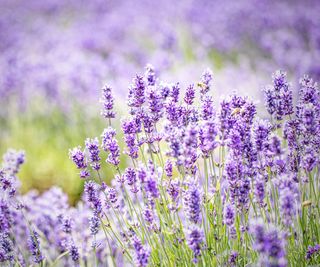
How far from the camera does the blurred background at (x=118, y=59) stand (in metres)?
5.52

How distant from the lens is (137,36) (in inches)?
404

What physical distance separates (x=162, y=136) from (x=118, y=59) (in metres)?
4.77

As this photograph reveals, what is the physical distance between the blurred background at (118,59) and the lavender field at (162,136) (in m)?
0.03

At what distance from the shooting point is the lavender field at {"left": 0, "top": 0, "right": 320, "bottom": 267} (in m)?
2.09

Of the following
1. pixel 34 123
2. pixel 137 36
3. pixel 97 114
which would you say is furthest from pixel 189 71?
pixel 137 36

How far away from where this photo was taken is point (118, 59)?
22.7 feet

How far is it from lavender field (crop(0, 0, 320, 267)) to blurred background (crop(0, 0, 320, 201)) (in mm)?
28

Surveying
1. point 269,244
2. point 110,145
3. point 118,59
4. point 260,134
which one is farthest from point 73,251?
point 118,59

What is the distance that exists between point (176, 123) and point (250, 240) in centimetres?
69

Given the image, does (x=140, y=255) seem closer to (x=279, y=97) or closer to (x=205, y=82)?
(x=205, y=82)

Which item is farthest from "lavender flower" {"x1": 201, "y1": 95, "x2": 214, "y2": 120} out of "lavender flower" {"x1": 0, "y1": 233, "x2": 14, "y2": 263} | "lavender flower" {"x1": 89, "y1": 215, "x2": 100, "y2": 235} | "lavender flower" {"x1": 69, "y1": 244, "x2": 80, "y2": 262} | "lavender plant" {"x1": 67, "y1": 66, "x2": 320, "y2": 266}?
"lavender flower" {"x1": 0, "y1": 233, "x2": 14, "y2": 263}

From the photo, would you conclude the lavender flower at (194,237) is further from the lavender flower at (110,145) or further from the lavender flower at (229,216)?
the lavender flower at (110,145)

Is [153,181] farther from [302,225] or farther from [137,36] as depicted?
[137,36]

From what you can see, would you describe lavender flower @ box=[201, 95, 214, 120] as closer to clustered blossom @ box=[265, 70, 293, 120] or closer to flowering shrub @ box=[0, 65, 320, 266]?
flowering shrub @ box=[0, 65, 320, 266]
